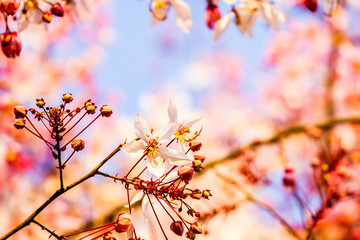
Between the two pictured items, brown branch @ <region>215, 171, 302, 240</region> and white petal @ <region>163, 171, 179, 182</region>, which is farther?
brown branch @ <region>215, 171, 302, 240</region>

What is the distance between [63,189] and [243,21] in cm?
73

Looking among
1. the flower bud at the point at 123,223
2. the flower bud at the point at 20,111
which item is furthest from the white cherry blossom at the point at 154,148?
the flower bud at the point at 20,111

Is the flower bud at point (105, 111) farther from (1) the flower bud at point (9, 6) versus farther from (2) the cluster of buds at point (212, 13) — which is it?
(2) the cluster of buds at point (212, 13)

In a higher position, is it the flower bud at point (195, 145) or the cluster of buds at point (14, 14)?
the cluster of buds at point (14, 14)

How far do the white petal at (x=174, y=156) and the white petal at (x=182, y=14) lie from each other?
462 millimetres

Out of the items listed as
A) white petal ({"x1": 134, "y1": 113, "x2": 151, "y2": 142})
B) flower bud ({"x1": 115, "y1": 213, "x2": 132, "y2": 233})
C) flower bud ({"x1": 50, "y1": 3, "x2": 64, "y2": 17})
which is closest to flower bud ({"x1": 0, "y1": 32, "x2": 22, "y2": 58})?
flower bud ({"x1": 50, "y1": 3, "x2": 64, "y2": 17})

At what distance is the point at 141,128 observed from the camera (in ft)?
2.46

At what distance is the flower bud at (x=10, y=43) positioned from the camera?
89cm

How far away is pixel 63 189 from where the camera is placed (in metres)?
0.67

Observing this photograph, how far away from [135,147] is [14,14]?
459 mm

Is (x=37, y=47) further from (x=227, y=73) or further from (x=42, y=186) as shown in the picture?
(x=227, y=73)

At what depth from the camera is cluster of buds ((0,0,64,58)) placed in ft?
2.73

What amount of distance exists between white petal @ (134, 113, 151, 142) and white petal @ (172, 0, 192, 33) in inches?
17.3

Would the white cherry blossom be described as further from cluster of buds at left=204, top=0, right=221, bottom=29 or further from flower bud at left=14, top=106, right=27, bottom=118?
cluster of buds at left=204, top=0, right=221, bottom=29
